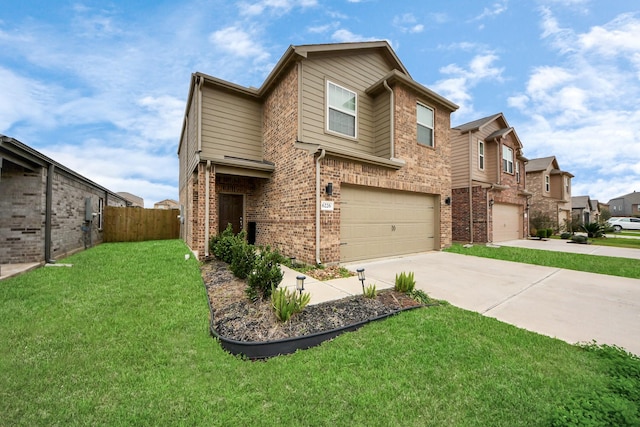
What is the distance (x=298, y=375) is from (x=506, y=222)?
16.1 meters

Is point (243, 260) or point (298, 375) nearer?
point (298, 375)

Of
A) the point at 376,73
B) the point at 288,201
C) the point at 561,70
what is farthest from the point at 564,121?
the point at 288,201

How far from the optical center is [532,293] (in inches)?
189

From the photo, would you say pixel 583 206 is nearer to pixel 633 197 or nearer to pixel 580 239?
pixel 580 239

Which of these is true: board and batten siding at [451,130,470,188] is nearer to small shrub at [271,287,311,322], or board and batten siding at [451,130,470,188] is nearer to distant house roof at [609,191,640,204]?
small shrub at [271,287,311,322]

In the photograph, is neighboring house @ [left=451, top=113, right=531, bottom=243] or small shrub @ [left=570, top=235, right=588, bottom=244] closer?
neighboring house @ [left=451, top=113, right=531, bottom=243]

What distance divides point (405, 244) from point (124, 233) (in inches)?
551

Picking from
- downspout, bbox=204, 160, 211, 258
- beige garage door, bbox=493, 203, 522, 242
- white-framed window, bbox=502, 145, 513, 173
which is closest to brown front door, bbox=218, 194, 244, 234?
downspout, bbox=204, 160, 211, 258

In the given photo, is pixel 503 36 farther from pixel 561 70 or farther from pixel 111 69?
pixel 111 69

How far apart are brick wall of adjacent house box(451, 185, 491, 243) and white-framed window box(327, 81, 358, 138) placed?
7903 millimetres

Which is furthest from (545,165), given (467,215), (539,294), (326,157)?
(326,157)

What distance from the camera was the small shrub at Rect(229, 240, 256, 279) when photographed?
5.09 m

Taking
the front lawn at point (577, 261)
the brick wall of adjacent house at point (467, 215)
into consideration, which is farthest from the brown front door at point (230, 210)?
the brick wall of adjacent house at point (467, 215)

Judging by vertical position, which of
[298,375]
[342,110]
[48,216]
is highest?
[342,110]
